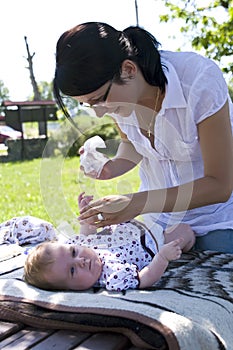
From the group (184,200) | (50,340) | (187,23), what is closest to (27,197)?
(187,23)

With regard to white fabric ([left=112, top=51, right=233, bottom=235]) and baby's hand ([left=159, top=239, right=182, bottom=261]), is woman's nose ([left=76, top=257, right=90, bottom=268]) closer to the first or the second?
baby's hand ([left=159, top=239, right=182, bottom=261])

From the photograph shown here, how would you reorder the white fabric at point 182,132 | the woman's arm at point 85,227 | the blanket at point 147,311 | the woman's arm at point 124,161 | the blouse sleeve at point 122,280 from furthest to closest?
the woman's arm at point 124,161 → the woman's arm at point 85,227 → the white fabric at point 182,132 → the blouse sleeve at point 122,280 → the blanket at point 147,311

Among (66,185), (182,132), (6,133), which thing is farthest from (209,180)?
(6,133)

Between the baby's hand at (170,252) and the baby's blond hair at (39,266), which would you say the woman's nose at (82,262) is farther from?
the baby's hand at (170,252)

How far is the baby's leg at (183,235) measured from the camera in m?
2.62

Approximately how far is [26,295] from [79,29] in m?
0.94

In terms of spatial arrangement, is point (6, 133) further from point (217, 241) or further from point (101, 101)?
point (101, 101)

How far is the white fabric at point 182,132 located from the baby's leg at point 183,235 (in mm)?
45

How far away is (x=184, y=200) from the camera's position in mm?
2227

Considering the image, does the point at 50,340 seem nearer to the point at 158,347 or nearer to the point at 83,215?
the point at 158,347

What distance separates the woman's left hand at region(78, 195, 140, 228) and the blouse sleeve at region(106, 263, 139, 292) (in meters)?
0.18

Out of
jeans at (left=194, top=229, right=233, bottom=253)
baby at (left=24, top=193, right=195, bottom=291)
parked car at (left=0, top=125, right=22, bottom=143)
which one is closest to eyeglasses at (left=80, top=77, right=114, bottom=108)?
baby at (left=24, top=193, right=195, bottom=291)

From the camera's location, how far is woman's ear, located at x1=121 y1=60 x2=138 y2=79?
2.15 metres

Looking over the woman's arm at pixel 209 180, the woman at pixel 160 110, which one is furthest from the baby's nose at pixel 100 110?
the woman's arm at pixel 209 180
